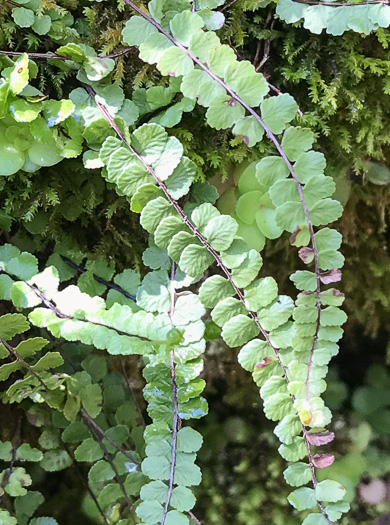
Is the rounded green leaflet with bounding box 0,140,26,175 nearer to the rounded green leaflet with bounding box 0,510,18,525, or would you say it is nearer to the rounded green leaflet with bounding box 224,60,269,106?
the rounded green leaflet with bounding box 224,60,269,106

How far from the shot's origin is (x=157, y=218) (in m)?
0.71

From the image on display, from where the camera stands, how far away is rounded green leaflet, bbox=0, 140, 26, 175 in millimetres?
733

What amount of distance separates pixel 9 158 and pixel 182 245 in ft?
1.06

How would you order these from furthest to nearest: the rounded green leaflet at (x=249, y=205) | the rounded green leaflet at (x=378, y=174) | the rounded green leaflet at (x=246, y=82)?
the rounded green leaflet at (x=378, y=174) < the rounded green leaflet at (x=249, y=205) < the rounded green leaflet at (x=246, y=82)

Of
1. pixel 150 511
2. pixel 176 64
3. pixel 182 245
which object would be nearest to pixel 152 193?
pixel 182 245

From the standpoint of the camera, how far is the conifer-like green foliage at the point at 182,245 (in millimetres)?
676

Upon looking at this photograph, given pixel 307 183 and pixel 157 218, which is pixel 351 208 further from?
pixel 157 218

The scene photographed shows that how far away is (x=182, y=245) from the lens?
2.31 ft

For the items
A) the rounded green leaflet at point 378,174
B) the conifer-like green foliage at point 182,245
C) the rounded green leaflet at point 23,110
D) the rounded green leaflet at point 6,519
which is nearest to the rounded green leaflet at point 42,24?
the conifer-like green foliage at point 182,245

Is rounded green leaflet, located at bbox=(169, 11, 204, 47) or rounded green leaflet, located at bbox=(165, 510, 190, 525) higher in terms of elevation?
rounded green leaflet, located at bbox=(169, 11, 204, 47)

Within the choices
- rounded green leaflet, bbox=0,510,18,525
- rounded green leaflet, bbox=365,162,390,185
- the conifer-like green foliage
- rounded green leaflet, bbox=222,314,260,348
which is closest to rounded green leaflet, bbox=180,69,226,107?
the conifer-like green foliage

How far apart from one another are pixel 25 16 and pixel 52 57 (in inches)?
2.8

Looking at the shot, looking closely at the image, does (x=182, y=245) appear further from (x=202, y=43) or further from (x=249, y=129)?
(x=202, y=43)

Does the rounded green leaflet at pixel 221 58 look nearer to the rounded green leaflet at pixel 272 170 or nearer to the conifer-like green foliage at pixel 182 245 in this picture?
the conifer-like green foliage at pixel 182 245
